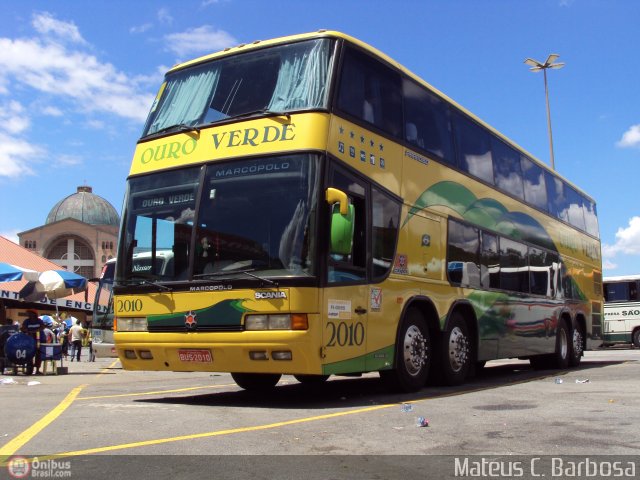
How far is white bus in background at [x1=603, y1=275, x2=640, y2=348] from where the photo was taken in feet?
110

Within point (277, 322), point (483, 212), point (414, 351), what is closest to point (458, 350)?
point (414, 351)

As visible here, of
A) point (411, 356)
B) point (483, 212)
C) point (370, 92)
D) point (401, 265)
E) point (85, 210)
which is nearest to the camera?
point (370, 92)

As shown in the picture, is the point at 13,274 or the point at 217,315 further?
the point at 13,274

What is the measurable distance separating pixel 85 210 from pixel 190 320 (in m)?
104

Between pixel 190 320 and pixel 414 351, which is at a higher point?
pixel 190 320

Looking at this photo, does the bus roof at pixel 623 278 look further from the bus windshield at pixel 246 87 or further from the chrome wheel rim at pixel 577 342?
the bus windshield at pixel 246 87

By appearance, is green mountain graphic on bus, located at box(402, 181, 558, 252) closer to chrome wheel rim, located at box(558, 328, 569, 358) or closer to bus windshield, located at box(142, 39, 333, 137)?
chrome wheel rim, located at box(558, 328, 569, 358)

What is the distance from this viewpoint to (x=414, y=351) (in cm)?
987

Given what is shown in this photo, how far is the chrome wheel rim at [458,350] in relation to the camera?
35.9ft

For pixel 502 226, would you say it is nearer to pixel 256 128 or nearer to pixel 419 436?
pixel 256 128

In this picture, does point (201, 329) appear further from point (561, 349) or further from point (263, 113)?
point (561, 349)

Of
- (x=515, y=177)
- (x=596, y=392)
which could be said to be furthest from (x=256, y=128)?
(x=515, y=177)

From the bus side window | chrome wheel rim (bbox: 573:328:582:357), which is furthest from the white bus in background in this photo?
the bus side window
